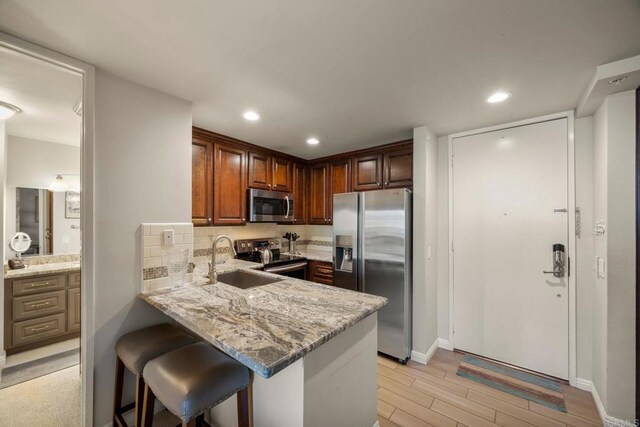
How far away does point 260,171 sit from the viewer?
11.5ft

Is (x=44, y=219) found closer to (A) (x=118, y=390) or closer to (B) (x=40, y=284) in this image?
(B) (x=40, y=284)

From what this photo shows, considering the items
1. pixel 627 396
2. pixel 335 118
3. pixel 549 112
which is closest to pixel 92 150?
pixel 335 118

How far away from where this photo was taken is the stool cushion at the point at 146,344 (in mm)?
1510

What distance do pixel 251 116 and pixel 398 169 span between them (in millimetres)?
1816

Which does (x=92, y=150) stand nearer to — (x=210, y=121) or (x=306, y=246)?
(x=210, y=121)

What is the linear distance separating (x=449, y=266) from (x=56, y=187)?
15.8 feet

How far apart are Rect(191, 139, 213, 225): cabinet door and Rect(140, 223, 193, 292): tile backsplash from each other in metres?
0.71

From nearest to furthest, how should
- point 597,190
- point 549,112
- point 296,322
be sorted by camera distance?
point 296,322
point 597,190
point 549,112

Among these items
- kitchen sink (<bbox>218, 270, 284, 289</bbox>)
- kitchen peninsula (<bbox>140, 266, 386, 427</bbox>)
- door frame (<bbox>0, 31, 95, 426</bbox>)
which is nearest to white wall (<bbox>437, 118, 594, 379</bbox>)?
kitchen peninsula (<bbox>140, 266, 386, 427</bbox>)

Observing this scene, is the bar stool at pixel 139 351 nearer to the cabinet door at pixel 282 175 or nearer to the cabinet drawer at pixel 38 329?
the cabinet drawer at pixel 38 329

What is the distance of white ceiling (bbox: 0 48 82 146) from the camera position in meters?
1.65

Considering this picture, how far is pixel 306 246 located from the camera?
Result: 4.53 meters

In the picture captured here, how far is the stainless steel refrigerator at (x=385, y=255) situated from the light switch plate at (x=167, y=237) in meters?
1.86

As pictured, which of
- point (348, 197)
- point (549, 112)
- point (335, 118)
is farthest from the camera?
point (348, 197)
